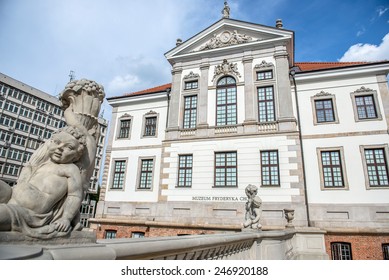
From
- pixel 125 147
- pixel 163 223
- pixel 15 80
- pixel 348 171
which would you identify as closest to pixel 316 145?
pixel 348 171

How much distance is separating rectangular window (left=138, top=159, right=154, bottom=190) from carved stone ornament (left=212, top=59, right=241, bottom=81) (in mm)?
7909

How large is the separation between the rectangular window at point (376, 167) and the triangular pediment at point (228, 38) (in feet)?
29.4

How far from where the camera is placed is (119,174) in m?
19.7

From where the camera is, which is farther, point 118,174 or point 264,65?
point 118,174

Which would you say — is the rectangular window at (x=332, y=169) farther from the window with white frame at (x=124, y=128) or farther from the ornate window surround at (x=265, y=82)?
the window with white frame at (x=124, y=128)

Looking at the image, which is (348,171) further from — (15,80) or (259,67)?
(15,80)

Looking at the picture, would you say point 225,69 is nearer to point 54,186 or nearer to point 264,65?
point 264,65

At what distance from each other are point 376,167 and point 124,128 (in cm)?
1748

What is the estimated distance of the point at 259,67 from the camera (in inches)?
697

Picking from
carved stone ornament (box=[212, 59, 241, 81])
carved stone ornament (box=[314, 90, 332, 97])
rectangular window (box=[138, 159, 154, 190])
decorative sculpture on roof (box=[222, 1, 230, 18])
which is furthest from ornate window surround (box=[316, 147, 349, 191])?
decorative sculpture on roof (box=[222, 1, 230, 18])

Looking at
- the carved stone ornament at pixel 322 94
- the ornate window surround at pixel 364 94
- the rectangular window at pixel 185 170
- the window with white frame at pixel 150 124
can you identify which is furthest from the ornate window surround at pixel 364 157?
the window with white frame at pixel 150 124

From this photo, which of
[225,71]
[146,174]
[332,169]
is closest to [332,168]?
[332,169]

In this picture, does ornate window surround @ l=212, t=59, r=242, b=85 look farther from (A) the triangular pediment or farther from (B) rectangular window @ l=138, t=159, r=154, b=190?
(B) rectangular window @ l=138, t=159, r=154, b=190

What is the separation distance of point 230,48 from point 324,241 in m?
13.7
